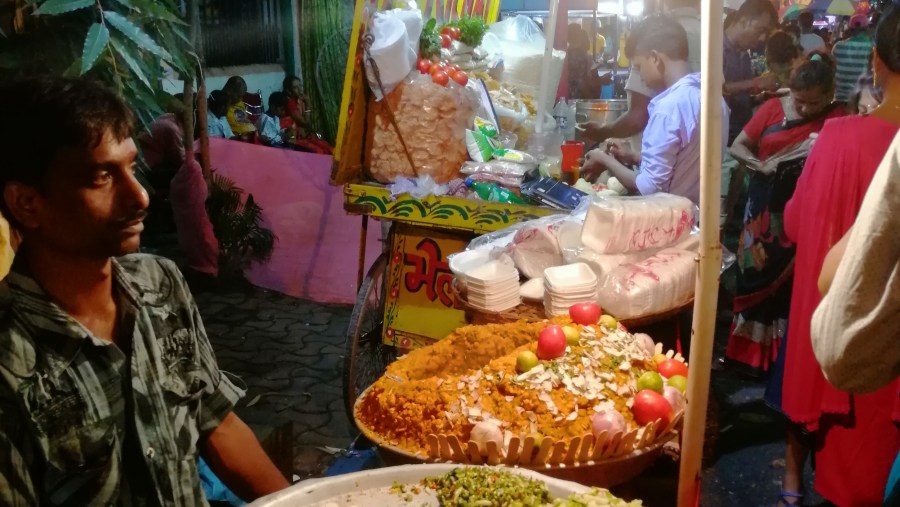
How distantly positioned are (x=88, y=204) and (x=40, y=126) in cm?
19

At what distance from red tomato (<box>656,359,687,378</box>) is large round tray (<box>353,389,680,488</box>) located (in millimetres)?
252

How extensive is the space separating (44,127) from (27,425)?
0.65 m

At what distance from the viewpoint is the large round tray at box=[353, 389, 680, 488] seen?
1.83m

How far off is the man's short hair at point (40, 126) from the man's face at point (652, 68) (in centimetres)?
330

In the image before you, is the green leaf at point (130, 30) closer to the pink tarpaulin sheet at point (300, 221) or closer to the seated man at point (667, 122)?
the seated man at point (667, 122)

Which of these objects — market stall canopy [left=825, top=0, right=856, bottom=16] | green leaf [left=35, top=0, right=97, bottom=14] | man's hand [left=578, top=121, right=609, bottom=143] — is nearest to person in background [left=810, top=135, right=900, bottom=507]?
green leaf [left=35, top=0, right=97, bottom=14]

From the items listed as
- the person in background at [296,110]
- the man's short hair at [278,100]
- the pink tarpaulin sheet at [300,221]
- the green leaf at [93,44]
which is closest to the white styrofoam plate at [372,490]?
the green leaf at [93,44]

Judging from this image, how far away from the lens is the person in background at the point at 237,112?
805cm

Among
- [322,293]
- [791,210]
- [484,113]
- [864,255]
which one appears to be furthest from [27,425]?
[322,293]

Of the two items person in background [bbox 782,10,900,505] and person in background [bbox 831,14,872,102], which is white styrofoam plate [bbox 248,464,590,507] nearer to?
person in background [bbox 782,10,900,505]

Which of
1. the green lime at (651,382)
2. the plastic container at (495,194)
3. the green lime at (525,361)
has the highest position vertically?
the plastic container at (495,194)

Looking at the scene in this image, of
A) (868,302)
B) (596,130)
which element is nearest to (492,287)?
(868,302)

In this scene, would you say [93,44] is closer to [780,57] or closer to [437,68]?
[437,68]

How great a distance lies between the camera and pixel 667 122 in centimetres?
366
